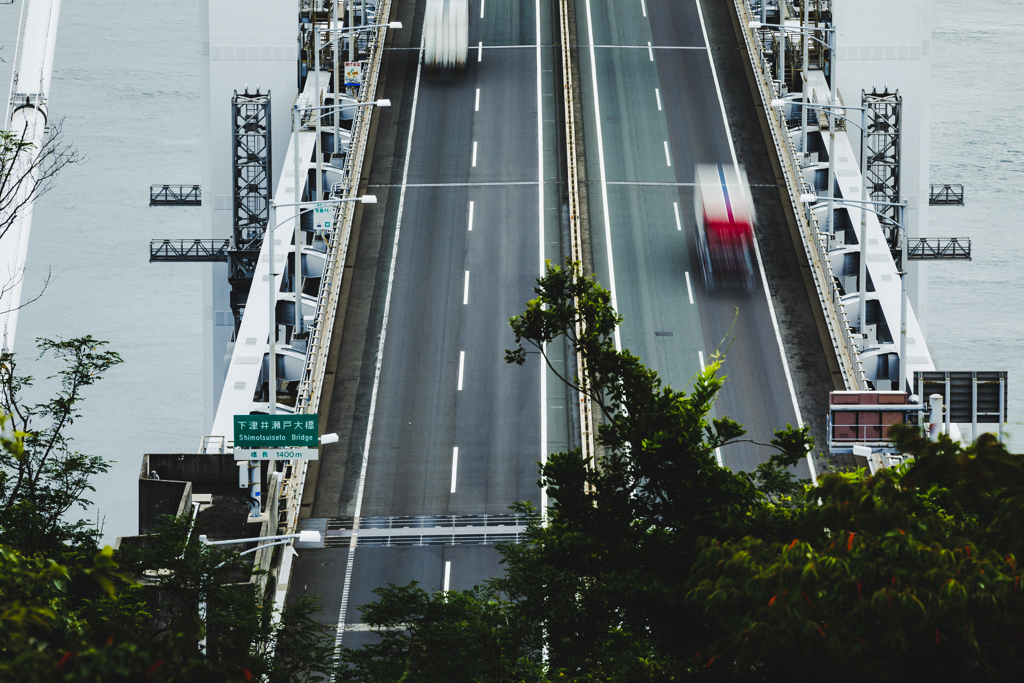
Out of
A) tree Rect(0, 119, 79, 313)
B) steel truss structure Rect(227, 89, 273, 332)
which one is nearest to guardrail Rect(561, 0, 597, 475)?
steel truss structure Rect(227, 89, 273, 332)

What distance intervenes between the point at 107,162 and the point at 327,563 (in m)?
92.4

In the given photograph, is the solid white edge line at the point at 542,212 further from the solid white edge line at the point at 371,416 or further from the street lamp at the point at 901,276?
the street lamp at the point at 901,276

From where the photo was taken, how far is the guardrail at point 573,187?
149ft

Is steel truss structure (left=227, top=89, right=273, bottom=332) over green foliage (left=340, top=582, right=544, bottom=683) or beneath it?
over

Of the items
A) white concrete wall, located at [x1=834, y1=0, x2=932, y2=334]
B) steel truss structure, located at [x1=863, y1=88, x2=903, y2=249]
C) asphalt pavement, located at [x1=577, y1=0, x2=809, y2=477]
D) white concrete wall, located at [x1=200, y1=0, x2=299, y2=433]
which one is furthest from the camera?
white concrete wall, located at [x1=834, y1=0, x2=932, y2=334]

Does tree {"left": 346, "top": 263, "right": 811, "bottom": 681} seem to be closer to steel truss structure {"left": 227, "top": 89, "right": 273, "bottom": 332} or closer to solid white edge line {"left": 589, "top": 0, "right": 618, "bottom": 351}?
solid white edge line {"left": 589, "top": 0, "right": 618, "bottom": 351}

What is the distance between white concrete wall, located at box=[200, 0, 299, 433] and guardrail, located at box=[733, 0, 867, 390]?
2609 centimetres

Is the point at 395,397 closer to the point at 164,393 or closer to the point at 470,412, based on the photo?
the point at 470,412

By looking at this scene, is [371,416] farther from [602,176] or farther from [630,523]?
[630,523]

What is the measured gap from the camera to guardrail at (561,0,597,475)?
45.5 meters

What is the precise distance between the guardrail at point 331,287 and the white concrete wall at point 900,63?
2855 centimetres

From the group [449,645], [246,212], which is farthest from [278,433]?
[246,212]

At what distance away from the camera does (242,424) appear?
123ft

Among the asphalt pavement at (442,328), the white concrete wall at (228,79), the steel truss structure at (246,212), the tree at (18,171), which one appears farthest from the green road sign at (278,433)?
the white concrete wall at (228,79)
